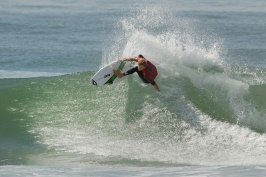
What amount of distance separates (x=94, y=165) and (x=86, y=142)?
5.36ft

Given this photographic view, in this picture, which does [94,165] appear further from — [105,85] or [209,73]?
[209,73]

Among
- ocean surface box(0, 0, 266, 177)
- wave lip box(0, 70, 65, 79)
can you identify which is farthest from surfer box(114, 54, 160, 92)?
wave lip box(0, 70, 65, 79)

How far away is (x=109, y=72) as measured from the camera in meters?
16.1

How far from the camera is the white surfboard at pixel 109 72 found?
1605 cm

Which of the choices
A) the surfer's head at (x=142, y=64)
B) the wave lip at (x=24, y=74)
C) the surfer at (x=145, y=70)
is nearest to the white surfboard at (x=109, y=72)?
the surfer at (x=145, y=70)

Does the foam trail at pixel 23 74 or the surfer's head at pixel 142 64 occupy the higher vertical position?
the surfer's head at pixel 142 64

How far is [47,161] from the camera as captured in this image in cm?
1305

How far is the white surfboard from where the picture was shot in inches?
632

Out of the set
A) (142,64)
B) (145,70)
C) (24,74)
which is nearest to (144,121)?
(145,70)

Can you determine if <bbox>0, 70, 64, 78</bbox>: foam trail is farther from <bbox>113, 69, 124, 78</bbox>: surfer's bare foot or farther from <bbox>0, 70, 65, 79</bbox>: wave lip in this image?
<bbox>113, 69, 124, 78</bbox>: surfer's bare foot

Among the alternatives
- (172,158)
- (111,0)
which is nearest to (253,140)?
(172,158)

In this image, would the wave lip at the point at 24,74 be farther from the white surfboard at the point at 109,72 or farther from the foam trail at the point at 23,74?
the white surfboard at the point at 109,72

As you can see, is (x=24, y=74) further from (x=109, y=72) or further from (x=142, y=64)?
(x=142, y=64)

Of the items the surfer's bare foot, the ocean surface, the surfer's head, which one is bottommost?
the ocean surface
